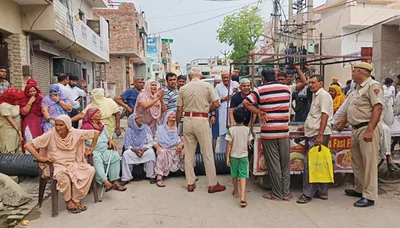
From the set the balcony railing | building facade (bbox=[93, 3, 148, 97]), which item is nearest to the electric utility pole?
the balcony railing

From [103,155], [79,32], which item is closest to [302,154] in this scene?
[103,155]

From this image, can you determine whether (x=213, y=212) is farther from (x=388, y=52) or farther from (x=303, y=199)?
(x=388, y=52)

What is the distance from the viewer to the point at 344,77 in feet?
55.6

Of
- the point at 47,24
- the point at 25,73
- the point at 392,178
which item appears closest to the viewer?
the point at 392,178

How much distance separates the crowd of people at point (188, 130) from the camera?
4398 millimetres

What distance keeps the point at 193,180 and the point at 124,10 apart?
24.4m

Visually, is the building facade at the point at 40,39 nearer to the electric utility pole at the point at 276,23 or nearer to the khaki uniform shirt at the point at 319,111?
the khaki uniform shirt at the point at 319,111

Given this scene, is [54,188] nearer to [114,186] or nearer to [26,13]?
[114,186]

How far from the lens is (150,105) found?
5.71m

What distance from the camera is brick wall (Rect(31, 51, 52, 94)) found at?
37.7 ft

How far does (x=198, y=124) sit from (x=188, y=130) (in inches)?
7.1

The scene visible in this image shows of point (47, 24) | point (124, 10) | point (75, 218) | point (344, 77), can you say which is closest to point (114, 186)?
point (75, 218)

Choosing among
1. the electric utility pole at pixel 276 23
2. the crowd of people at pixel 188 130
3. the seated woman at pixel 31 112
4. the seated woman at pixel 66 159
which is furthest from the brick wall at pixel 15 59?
the electric utility pole at pixel 276 23

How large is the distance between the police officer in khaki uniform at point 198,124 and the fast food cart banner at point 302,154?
66 cm
